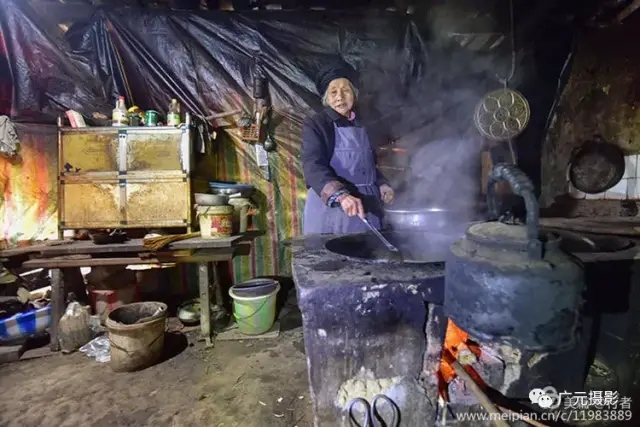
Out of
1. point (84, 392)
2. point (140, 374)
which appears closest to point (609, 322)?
point (140, 374)

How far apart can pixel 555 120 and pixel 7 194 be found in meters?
7.94

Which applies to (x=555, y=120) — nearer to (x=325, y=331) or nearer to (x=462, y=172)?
(x=462, y=172)

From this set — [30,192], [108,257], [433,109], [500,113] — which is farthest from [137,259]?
[500,113]

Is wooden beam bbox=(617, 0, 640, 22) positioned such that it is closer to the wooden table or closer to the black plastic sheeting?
the black plastic sheeting

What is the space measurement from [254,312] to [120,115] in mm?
3128

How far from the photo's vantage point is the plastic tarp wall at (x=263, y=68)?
4305 millimetres

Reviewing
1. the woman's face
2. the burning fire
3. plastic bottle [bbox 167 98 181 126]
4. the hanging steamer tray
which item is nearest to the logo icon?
the burning fire

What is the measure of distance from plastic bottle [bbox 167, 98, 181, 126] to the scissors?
4.13 metres

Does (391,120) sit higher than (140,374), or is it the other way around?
(391,120)

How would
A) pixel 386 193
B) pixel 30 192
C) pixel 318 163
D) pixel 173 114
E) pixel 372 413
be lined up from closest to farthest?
pixel 372 413 < pixel 318 163 < pixel 386 193 < pixel 173 114 < pixel 30 192

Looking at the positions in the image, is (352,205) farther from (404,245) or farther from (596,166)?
(596,166)

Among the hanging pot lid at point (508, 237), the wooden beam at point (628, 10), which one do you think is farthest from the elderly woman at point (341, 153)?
the wooden beam at point (628, 10)

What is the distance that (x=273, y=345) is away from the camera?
3.79 metres

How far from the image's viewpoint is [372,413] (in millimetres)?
1366
